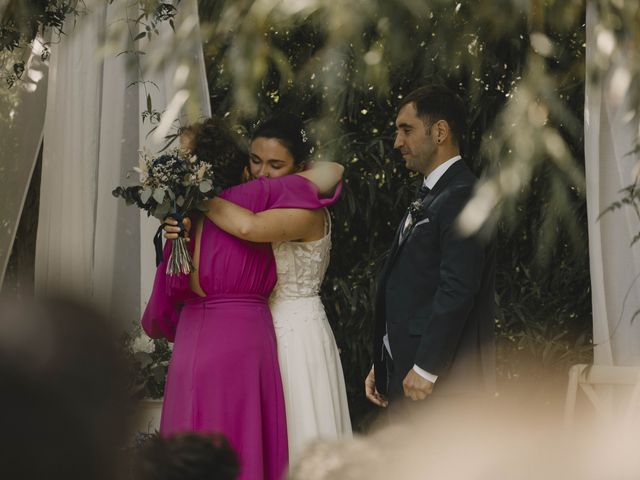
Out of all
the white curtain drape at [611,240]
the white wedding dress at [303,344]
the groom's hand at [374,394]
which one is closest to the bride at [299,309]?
the white wedding dress at [303,344]

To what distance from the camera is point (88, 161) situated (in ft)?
12.1

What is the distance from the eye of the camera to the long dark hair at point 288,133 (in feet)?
9.93

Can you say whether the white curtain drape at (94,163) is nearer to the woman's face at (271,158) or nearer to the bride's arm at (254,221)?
the woman's face at (271,158)

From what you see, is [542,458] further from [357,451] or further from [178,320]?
[178,320]

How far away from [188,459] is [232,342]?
2.07 meters

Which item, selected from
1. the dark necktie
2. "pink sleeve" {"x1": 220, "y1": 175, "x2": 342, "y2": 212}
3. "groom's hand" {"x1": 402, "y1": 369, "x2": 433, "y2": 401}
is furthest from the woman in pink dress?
"groom's hand" {"x1": 402, "y1": 369, "x2": 433, "y2": 401}

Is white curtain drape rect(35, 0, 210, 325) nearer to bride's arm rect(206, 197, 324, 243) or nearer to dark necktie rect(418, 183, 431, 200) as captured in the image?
bride's arm rect(206, 197, 324, 243)

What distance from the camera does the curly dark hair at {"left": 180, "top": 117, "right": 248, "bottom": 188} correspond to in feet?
9.62

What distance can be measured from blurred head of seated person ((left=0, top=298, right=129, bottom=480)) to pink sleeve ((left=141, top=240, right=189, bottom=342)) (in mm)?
2149

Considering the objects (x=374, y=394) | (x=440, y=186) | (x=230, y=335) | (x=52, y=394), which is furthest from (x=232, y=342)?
(x=52, y=394)

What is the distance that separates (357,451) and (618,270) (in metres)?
2.52

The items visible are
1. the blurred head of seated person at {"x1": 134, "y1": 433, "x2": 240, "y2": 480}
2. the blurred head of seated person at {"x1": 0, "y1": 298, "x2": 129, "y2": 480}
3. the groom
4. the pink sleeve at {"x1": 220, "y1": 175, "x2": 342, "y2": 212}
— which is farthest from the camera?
the pink sleeve at {"x1": 220, "y1": 175, "x2": 342, "y2": 212}

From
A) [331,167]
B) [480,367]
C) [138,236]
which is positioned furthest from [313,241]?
[138,236]

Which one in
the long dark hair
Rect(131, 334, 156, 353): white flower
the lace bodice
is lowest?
Rect(131, 334, 156, 353): white flower
